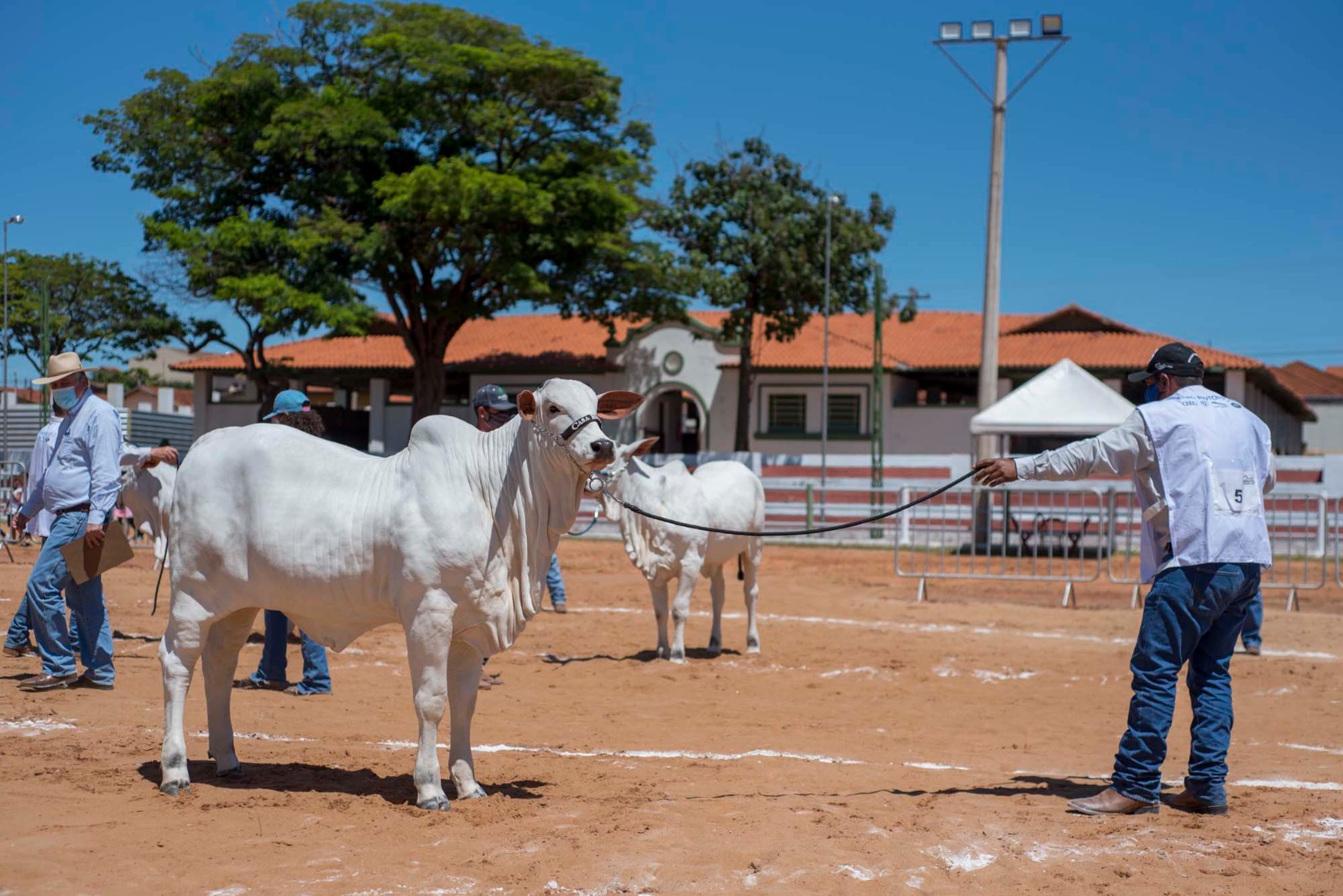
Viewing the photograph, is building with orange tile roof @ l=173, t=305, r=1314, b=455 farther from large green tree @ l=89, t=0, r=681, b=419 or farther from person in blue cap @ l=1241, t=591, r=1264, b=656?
person in blue cap @ l=1241, t=591, r=1264, b=656

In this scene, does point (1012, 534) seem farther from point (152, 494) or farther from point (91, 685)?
point (91, 685)

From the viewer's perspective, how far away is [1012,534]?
2331cm

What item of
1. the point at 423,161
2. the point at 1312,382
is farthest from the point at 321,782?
the point at 1312,382

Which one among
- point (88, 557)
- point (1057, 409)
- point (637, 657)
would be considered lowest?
point (637, 657)

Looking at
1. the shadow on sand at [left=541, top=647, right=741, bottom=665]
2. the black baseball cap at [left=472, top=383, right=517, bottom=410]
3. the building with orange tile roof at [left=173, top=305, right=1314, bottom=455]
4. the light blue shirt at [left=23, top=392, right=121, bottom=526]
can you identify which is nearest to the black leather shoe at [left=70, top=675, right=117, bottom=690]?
the light blue shirt at [left=23, top=392, right=121, bottom=526]

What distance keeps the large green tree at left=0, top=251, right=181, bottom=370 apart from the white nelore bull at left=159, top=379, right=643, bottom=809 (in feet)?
115

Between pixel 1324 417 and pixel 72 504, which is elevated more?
pixel 1324 417

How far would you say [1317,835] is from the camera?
5.66 meters

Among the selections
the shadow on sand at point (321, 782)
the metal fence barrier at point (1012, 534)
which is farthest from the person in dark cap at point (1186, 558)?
the metal fence barrier at point (1012, 534)

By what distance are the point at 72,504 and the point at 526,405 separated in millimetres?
4149

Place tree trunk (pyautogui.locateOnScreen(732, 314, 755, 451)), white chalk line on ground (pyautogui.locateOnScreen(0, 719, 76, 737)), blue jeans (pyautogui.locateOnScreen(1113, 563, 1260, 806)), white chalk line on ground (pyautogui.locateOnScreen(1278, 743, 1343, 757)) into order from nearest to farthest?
blue jeans (pyautogui.locateOnScreen(1113, 563, 1260, 806)) < white chalk line on ground (pyautogui.locateOnScreen(0, 719, 76, 737)) < white chalk line on ground (pyautogui.locateOnScreen(1278, 743, 1343, 757)) < tree trunk (pyautogui.locateOnScreen(732, 314, 755, 451))

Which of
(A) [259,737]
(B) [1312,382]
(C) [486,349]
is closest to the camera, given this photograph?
(A) [259,737]

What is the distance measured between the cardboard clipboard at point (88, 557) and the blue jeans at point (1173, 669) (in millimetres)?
6246

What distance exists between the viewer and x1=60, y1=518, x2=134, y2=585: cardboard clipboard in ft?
26.5
